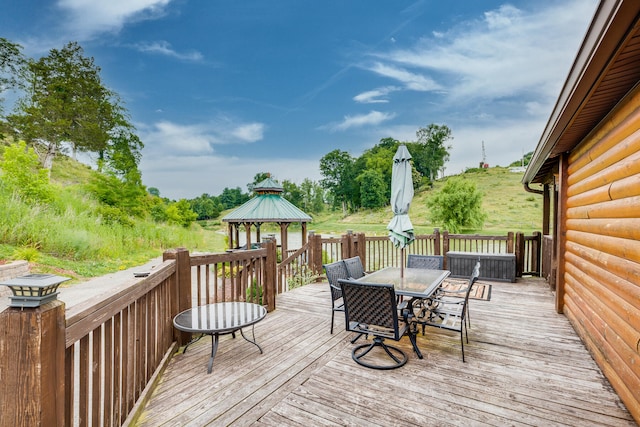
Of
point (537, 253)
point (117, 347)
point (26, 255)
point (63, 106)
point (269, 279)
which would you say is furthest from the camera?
point (63, 106)

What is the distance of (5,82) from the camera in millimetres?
18906

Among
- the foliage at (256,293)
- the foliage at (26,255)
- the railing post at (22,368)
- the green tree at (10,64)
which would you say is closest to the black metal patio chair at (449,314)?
the foliage at (256,293)

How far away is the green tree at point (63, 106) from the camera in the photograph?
64.7ft

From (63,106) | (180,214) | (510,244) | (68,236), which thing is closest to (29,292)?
(510,244)

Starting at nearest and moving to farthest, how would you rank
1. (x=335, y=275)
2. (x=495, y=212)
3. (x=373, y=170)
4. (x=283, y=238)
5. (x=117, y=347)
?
(x=117, y=347) < (x=335, y=275) < (x=283, y=238) < (x=495, y=212) < (x=373, y=170)

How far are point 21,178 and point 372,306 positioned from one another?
45.3 ft

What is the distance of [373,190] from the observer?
43.8 m

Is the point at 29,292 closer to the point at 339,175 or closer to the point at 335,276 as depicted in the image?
the point at 335,276

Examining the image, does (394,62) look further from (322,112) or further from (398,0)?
(322,112)

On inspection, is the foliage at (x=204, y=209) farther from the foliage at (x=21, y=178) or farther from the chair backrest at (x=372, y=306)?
the chair backrest at (x=372, y=306)

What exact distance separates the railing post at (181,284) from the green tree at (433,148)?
158ft

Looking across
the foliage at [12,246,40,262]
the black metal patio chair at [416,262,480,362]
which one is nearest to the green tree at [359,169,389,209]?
the foliage at [12,246,40,262]

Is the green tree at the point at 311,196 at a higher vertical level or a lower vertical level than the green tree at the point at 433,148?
lower

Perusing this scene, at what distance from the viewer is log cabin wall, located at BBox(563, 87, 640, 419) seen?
2391mm
